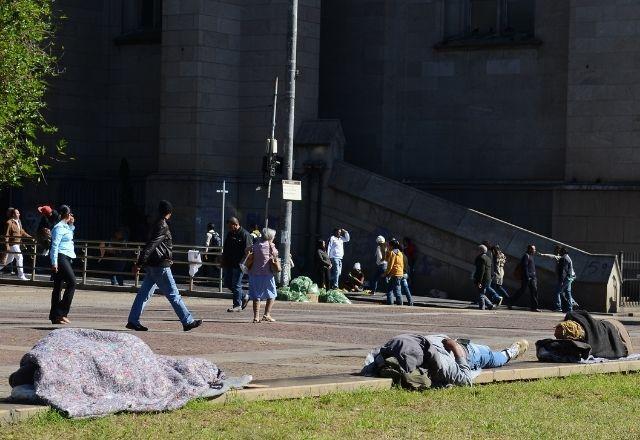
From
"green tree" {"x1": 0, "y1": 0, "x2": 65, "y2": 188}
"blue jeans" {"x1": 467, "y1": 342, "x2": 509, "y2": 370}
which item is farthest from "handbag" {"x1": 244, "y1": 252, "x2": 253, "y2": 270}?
"green tree" {"x1": 0, "y1": 0, "x2": 65, "y2": 188}

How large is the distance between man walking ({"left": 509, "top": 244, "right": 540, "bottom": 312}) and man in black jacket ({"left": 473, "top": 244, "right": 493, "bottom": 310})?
2.90ft

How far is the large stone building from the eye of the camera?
3434 centimetres

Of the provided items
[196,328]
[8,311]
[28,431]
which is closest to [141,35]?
[8,311]

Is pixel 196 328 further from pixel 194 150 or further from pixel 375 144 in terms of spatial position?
pixel 375 144

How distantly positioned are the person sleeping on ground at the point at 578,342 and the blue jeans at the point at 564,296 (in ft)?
53.4

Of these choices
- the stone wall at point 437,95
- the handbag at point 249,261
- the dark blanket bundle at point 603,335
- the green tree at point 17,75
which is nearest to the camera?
the dark blanket bundle at point 603,335

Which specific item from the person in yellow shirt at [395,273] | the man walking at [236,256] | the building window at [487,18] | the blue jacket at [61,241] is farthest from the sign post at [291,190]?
the blue jacket at [61,241]

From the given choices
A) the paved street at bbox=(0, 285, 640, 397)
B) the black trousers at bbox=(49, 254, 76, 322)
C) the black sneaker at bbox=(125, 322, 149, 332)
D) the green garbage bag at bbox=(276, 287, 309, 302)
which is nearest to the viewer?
the paved street at bbox=(0, 285, 640, 397)

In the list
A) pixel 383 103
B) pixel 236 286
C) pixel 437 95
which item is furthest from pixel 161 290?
pixel 383 103

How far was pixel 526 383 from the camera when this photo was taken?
42.3 feet

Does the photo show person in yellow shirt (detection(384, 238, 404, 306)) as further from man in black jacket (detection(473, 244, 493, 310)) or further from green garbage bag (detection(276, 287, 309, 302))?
green garbage bag (detection(276, 287, 309, 302))

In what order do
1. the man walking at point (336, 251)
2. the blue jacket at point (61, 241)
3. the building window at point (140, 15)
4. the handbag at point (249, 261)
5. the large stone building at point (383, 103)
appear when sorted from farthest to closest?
the building window at point (140, 15), the large stone building at point (383, 103), the man walking at point (336, 251), the handbag at point (249, 261), the blue jacket at point (61, 241)

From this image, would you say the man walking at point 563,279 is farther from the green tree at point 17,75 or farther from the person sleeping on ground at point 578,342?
the person sleeping on ground at point 578,342

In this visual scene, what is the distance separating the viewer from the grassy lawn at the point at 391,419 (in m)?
9.32
